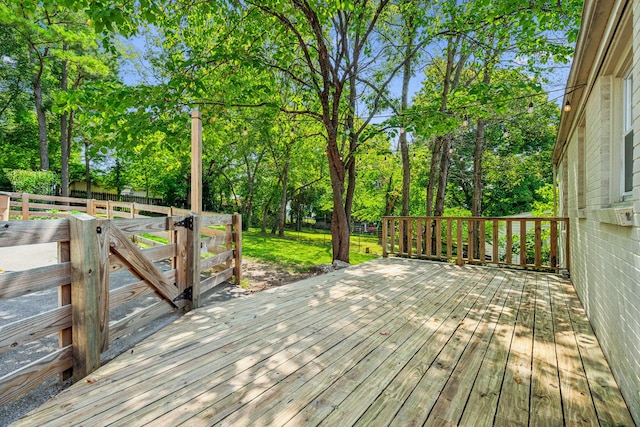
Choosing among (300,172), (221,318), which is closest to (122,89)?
(221,318)

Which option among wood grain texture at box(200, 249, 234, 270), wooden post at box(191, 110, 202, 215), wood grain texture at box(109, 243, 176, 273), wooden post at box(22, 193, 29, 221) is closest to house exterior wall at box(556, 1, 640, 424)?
wood grain texture at box(109, 243, 176, 273)

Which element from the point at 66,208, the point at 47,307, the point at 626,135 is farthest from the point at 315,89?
the point at 66,208

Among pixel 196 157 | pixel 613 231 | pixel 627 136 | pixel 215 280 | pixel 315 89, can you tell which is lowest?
pixel 215 280

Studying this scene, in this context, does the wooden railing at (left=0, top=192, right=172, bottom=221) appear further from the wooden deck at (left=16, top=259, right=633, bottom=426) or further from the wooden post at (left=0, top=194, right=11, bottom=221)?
the wooden deck at (left=16, top=259, right=633, bottom=426)

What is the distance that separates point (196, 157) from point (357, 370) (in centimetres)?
280

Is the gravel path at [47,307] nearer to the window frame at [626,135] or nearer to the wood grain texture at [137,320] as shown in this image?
the wood grain texture at [137,320]

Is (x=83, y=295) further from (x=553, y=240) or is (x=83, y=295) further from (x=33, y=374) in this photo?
(x=553, y=240)

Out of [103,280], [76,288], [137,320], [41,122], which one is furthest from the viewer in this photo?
[41,122]

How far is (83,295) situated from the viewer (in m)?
1.92

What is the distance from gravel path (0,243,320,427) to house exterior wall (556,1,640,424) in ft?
10.7

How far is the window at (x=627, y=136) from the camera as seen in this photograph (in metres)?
2.22

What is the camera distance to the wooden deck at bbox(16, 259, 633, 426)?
156cm

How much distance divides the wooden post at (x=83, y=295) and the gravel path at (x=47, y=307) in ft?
0.52

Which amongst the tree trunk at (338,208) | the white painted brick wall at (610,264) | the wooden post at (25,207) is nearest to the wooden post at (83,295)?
the white painted brick wall at (610,264)
